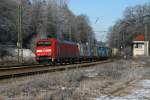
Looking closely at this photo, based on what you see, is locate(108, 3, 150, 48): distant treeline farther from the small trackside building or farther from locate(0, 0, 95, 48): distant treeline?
locate(0, 0, 95, 48): distant treeline

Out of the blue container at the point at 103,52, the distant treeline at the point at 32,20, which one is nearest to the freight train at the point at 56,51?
the distant treeline at the point at 32,20

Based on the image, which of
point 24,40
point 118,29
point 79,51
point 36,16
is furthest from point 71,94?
Result: point 118,29

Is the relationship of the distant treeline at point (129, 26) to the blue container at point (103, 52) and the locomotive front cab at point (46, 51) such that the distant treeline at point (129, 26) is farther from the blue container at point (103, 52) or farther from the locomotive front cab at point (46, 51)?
the locomotive front cab at point (46, 51)

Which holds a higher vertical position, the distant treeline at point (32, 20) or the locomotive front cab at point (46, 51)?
the distant treeline at point (32, 20)

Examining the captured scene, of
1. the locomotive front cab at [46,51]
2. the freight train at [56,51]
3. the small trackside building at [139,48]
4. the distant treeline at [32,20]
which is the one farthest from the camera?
the small trackside building at [139,48]

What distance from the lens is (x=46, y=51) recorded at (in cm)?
4569

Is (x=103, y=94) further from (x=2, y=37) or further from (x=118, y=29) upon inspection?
(x=118, y=29)

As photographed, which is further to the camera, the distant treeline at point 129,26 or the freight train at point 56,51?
the distant treeline at point 129,26

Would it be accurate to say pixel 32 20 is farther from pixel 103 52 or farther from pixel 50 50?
pixel 50 50

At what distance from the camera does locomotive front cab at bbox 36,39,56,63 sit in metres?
45.2

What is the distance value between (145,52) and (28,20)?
50.4 meters

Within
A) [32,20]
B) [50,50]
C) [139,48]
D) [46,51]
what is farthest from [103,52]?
[139,48]

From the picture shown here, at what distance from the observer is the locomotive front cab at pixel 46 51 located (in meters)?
45.2

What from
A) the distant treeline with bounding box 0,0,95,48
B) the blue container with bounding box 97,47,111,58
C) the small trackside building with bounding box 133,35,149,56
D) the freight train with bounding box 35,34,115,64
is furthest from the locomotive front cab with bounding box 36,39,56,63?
the small trackside building with bounding box 133,35,149,56
